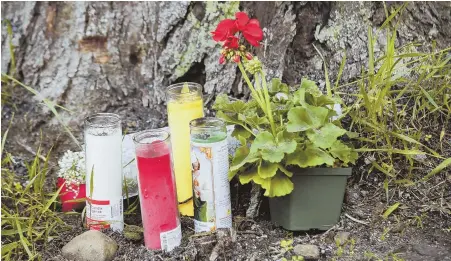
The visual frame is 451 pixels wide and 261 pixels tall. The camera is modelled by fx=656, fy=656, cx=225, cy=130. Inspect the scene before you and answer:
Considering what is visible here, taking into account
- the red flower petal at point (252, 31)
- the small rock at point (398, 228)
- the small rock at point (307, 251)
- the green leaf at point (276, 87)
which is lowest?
the small rock at point (307, 251)

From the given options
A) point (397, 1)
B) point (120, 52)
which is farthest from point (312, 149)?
point (120, 52)

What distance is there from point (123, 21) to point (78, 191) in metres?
0.97

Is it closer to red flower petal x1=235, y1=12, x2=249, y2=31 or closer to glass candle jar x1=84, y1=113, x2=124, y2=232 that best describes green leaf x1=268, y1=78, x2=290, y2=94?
red flower petal x1=235, y1=12, x2=249, y2=31

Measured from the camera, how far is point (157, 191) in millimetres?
2254

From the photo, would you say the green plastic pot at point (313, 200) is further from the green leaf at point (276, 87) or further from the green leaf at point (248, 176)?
the green leaf at point (276, 87)

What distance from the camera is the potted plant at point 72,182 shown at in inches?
103

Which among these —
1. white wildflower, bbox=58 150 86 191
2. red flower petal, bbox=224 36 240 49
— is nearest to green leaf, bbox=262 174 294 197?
red flower petal, bbox=224 36 240 49

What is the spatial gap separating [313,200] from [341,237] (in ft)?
0.53

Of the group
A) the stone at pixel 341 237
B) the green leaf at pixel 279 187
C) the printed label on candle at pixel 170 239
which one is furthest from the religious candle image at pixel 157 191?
the stone at pixel 341 237

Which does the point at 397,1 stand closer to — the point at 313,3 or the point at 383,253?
the point at 313,3

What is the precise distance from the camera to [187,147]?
243 cm

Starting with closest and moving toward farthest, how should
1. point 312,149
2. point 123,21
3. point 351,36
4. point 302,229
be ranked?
1. point 312,149
2. point 302,229
3. point 351,36
4. point 123,21

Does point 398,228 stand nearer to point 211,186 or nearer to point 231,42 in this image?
point 211,186

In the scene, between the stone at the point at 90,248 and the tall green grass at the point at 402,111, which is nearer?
the stone at the point at 90,248
